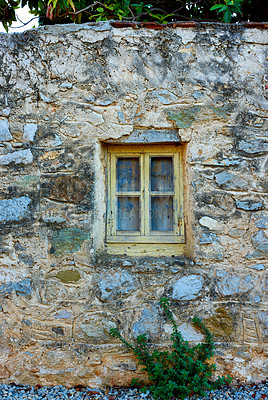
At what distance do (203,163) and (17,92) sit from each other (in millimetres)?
1596

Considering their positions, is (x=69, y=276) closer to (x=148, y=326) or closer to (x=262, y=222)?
(x=148, y=326)

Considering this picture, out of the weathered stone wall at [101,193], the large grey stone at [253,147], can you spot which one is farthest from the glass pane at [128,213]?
the large grey stone at [253,147]

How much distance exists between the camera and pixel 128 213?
2.71 m

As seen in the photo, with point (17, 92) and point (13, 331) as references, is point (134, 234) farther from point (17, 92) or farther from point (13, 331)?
point (17, 92)

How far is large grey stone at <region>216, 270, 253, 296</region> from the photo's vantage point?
244 cm

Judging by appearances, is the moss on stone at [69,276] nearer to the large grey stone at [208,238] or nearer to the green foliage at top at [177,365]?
the green foliage at top at [177,365]

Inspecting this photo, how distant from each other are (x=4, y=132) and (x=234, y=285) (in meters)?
2.19

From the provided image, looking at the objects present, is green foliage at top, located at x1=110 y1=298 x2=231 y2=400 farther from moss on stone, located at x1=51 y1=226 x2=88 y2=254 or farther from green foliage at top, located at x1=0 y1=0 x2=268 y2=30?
green foliage at top, located at x1=0 y1=0 x2=268 y2=30

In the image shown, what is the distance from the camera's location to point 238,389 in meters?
2.38

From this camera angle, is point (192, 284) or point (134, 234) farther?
point (134, 234)

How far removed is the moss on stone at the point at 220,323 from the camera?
242cm

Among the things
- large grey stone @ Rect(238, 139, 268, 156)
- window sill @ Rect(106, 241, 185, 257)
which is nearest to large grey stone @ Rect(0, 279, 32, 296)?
window sill @ Rect(106, 241, 185, 257)

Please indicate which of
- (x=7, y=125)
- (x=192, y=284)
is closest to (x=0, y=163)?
(x=7, y=125)

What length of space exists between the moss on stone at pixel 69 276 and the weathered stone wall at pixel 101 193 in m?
0.01
